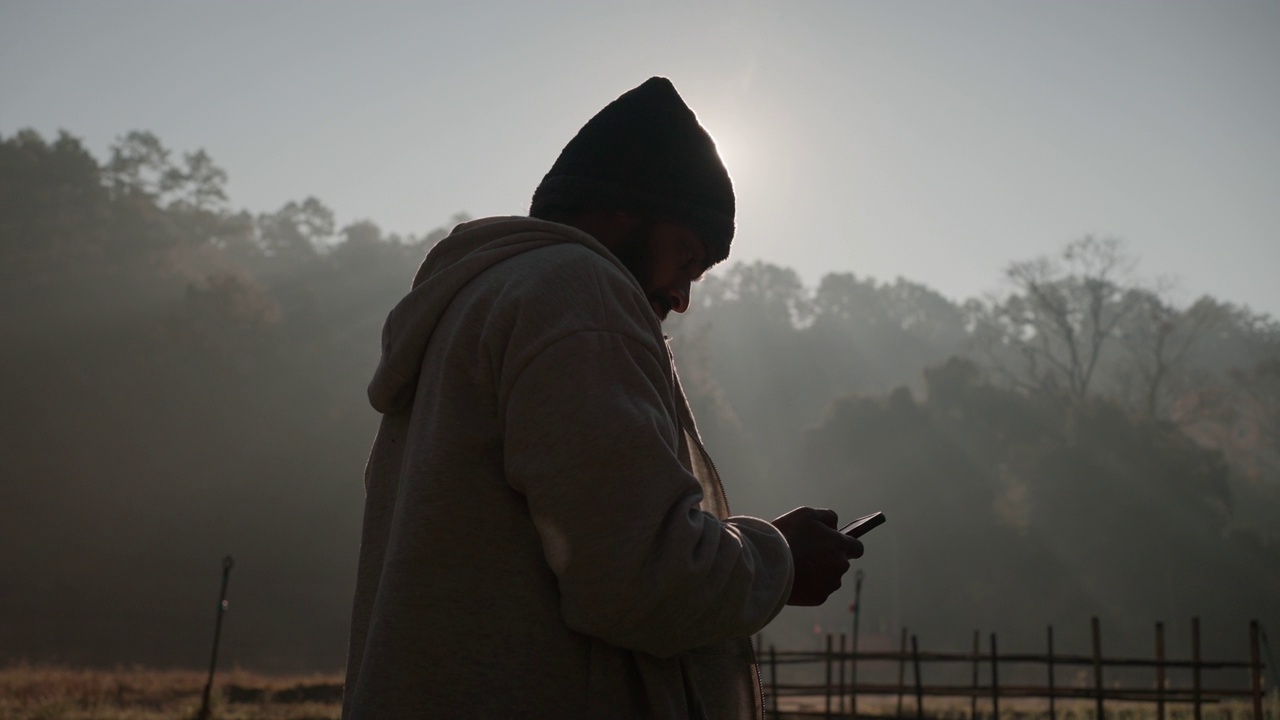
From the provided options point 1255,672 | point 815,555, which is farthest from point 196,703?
point 815,555

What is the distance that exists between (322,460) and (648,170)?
120ft

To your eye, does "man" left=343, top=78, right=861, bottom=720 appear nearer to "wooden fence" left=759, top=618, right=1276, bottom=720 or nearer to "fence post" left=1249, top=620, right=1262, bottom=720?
"wooden fence" left=759, top=618, right=1276, bottom=720

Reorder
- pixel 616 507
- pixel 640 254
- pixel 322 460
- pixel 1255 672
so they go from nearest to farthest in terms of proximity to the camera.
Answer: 1. pixel 616 507
2. pixel 640 254
3. pixel 1255 672
4. pixel 322 460

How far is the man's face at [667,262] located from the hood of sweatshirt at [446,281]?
6.0 inches

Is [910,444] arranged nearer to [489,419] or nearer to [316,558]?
[316,558]

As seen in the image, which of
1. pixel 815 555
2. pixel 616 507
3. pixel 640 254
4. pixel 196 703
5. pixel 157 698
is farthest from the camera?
pixel 157 698

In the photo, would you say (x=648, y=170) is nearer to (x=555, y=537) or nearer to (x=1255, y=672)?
(x=555, y=537)

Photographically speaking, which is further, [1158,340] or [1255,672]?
[1158,340]

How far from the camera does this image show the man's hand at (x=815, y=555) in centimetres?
149

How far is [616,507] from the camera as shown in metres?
1.23

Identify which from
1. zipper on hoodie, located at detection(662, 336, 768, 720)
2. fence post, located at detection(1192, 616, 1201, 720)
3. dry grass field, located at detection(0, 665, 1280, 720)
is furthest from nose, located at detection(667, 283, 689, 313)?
dry grass field, located at detection(0, 665, 1280, 720)

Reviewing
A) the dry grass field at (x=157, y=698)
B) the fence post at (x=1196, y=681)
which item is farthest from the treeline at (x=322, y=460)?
the fence post at (x=1196, y=681)

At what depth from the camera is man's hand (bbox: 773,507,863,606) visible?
1487 mm

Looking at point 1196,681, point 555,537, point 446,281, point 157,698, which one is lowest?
point 157,698
